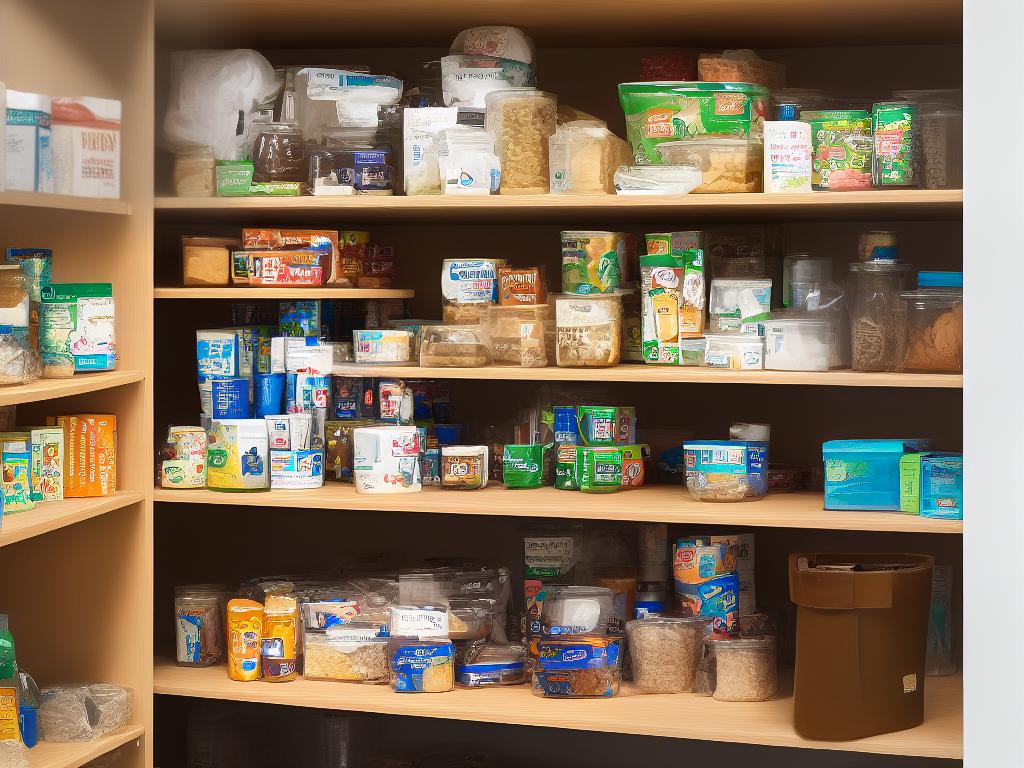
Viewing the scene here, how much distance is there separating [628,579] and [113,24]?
5.68ft

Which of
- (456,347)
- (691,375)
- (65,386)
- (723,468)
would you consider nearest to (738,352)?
(691,375)

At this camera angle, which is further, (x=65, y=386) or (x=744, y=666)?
(x=744, y=666)

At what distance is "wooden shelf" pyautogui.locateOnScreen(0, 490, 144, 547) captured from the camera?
213 centimetres

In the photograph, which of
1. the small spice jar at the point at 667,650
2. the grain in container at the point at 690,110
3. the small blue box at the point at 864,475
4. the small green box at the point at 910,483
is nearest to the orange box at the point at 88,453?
the small spice jar at the point at 667,650

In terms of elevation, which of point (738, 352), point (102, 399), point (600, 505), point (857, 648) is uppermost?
point (738, 352)

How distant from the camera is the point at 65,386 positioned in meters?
2.28

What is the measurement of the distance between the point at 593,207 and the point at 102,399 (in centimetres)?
118

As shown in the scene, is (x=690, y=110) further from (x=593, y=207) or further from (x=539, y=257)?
(x=539, y=257)

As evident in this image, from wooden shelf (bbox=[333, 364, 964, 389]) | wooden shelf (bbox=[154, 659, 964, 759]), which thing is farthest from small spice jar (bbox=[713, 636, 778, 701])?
wooden shelf (bbox=[333, 364, 964, 389])

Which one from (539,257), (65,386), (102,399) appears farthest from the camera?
(539,257)

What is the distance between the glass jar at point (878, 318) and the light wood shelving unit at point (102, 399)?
1567 mm

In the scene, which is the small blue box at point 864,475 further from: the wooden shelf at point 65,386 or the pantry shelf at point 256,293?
the wooden shelf at point 65,386

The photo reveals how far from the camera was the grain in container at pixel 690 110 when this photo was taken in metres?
2.51

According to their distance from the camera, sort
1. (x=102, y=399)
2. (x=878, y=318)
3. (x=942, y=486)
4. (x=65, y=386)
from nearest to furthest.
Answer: (x=65, y=386) → (x=942, y=486) → (x=878, y=318) → (x=102, y=399)
